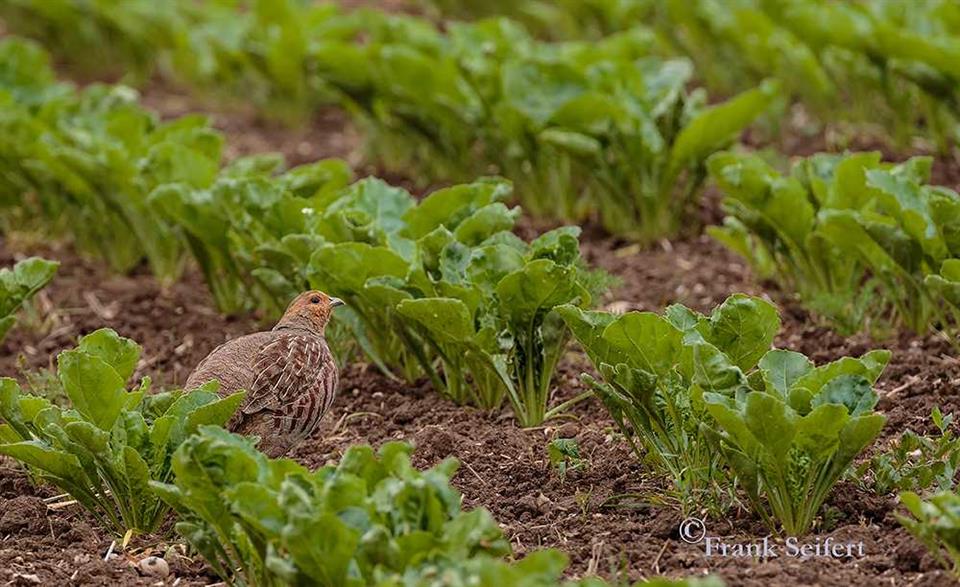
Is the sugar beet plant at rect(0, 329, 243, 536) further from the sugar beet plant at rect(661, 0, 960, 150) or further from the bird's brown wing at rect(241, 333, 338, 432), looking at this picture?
the sugar beet plant at rect(661, 0, 960, 150)

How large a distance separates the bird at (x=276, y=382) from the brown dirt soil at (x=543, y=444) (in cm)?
29

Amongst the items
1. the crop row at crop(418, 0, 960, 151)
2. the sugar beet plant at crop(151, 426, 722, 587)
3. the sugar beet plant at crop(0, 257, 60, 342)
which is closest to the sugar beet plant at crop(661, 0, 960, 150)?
the crop row at crop(418, 0, 960, 151)

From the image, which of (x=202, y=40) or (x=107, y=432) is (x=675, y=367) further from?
(x=202, y=40)

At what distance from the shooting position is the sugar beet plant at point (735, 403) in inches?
183

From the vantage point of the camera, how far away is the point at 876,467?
5.13 meters

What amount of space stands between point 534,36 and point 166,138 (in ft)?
16.1

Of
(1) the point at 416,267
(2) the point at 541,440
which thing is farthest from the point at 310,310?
(2) the point at 541,440

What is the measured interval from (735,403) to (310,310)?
204cm

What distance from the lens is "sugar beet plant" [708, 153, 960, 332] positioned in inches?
242

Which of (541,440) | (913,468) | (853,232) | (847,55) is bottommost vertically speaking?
(541,440)

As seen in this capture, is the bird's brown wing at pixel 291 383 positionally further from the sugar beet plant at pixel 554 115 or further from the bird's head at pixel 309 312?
the sugar beet plant at pixel 554 115

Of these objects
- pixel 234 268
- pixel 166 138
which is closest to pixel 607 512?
pixel 234 268

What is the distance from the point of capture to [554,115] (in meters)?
7.93

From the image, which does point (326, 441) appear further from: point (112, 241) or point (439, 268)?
point (112, 241)
